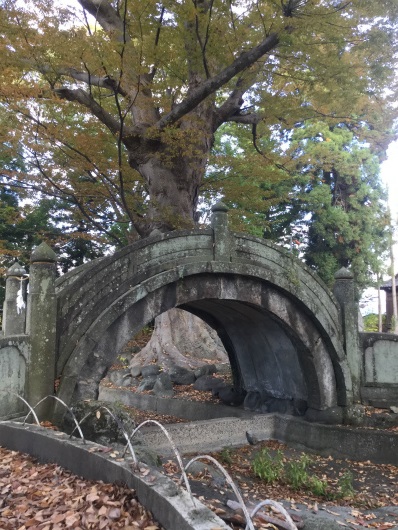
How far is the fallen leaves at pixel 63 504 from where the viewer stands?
3879mm

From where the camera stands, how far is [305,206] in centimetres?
2550

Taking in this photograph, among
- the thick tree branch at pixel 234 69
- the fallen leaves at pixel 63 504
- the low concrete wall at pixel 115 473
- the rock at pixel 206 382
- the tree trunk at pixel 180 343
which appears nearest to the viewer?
the low concrete wall at pixel 115 473

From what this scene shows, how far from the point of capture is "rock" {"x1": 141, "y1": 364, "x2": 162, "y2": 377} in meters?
14.8

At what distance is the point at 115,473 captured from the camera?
4.57 m

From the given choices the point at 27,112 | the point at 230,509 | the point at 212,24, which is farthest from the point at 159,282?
the point at 212,24

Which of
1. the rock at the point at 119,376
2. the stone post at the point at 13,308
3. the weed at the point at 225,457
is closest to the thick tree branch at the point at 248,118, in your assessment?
the stone post at the point at 13,308

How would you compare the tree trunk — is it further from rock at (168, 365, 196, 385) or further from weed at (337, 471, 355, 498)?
weed at (337, 471, 355, 498)

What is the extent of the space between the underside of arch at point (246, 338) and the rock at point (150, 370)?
3465 mm

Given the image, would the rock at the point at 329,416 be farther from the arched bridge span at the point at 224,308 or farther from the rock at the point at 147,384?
the rock at the point at 147,384

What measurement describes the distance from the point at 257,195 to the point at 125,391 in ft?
22.9

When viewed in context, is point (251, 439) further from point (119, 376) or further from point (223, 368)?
point (119, 376)

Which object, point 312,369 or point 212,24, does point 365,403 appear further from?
point 212,24

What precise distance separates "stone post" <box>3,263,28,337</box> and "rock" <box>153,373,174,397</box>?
4.01 meters

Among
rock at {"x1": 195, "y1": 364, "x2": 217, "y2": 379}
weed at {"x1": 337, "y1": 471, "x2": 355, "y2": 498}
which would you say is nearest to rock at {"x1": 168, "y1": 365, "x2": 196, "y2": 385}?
rock at {"x1": 195, "y1": 364, "x2": 217, "y2": 379}
